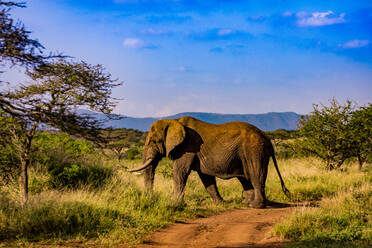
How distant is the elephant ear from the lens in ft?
39.0

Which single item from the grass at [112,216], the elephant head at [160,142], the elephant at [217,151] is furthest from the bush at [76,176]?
the elephant at [217,151]

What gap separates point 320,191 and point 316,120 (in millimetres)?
6924

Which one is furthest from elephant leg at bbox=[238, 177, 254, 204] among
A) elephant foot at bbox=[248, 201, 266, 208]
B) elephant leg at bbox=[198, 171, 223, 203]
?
elephant leg at bbox=[198, 171, 223, 203]

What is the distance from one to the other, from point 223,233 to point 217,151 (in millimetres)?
3602

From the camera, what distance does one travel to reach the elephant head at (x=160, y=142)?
11953 mm

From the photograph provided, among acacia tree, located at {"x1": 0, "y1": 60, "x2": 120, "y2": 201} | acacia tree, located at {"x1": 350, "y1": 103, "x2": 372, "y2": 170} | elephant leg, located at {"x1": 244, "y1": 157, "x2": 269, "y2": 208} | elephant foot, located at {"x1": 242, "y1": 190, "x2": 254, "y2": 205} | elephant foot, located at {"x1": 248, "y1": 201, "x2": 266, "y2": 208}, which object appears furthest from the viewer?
acacia tree, located at {"x1": 350, "y1": 103, "x2": 372, "y2": 170}

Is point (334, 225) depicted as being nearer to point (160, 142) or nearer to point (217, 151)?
point (217, 151)

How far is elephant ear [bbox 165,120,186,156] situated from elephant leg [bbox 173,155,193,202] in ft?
1.66

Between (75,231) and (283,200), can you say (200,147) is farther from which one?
(75,231)

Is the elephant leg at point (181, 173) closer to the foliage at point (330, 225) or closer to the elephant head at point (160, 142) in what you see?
the elephant head at point (160, 142)

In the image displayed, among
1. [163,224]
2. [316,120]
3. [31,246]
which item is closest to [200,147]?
[163,224]

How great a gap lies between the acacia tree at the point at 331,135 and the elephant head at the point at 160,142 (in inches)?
421

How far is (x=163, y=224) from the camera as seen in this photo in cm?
927

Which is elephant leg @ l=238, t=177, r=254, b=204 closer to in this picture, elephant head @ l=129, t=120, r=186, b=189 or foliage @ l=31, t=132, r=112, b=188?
elephant head @ l=129, t=120, r=186, b=189
